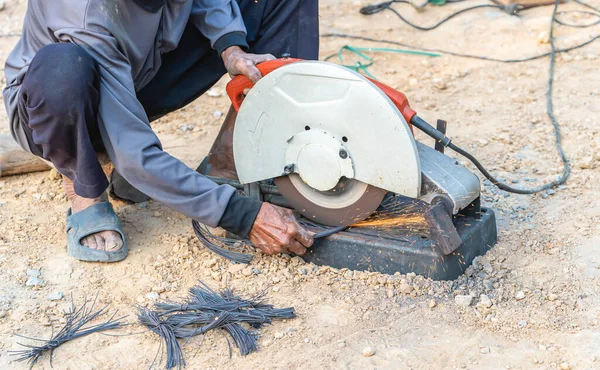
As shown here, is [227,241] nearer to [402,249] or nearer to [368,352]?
[402,249]

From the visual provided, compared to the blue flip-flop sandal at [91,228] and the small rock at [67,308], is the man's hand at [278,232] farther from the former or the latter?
the small rock at [67,308]

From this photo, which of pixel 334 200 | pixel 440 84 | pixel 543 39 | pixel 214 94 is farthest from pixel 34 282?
pixel 543 39

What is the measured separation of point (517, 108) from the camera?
435 centimetres

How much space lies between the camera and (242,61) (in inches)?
119

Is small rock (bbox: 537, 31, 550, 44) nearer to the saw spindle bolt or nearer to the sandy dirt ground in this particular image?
the sandy dirt ground

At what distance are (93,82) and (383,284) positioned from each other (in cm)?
133

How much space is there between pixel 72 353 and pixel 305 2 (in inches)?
72.6

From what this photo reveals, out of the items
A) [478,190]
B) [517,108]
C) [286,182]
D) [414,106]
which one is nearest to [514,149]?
[517,108]

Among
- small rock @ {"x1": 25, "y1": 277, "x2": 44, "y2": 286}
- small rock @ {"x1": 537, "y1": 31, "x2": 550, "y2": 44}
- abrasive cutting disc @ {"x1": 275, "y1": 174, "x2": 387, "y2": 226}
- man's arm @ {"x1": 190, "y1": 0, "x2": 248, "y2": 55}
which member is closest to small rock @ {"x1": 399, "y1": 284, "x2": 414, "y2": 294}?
abrasive cutting disc @ {"x1": 275, "y1": 174, "x2": 387, "y2": 226}

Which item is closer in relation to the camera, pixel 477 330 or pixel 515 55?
pixel 477 330

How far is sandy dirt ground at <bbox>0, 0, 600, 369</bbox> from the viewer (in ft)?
7.83

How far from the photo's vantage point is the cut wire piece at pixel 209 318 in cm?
244

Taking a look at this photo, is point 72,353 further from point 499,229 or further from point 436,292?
point 499,229

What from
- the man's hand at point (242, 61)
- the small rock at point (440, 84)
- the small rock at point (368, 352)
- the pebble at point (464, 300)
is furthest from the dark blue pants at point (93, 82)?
the small rock at point (440, 84)
